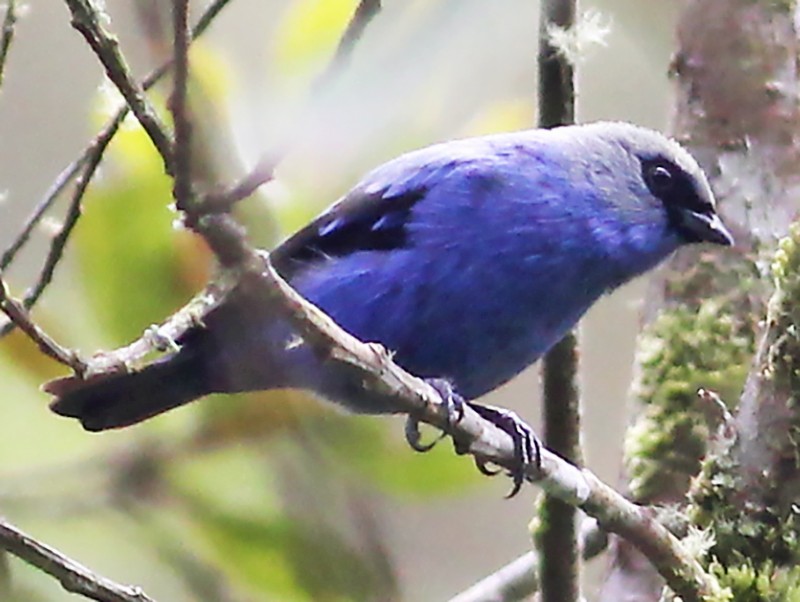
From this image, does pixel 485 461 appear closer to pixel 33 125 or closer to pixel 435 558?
pixel 435 558

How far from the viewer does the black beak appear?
1861 mm

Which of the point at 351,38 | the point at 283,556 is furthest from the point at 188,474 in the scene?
the point at 351,38

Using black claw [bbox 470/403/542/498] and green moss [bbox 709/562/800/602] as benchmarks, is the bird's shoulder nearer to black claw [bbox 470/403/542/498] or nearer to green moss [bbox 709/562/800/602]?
black claw [bbox 470/403/542/498]

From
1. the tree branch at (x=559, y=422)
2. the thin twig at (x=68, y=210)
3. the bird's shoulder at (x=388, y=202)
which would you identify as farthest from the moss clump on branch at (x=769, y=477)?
the thin twig at (x=68, y=210)

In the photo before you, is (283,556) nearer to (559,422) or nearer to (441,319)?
(441,319)

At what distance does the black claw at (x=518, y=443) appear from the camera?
57.4 inches

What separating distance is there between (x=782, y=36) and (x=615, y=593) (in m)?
1.01

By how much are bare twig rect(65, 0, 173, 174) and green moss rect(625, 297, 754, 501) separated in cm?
143

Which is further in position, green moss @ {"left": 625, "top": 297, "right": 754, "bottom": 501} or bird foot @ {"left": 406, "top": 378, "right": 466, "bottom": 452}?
green moss @ {"left": 625, "top": 297, "right": 754, "bottom": 501}

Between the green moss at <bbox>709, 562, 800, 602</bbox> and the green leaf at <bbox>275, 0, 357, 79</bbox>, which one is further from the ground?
→ the green leaf at <bbox>275, 0, 357, 79</bbox>

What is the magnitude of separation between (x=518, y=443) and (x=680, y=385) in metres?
0.59

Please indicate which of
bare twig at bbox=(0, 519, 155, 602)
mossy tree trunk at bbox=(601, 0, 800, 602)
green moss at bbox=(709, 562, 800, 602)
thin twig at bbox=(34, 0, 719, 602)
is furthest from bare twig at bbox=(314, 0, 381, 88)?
mossy tree trunk at bbox=(601, 0, 800, 602)

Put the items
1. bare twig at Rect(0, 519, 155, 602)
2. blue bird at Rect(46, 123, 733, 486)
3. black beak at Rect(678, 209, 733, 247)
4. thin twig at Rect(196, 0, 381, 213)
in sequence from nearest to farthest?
1. thin twig at Rect(196, 0, 381, 213)
2. bare twig at Rect(0, 519, 155, 602)
3. blue bird at Rect(46, 123, 733, 486)
4. black beak at Rect(678, 209, 733, 247)

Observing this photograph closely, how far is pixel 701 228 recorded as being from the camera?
1.86 metres
